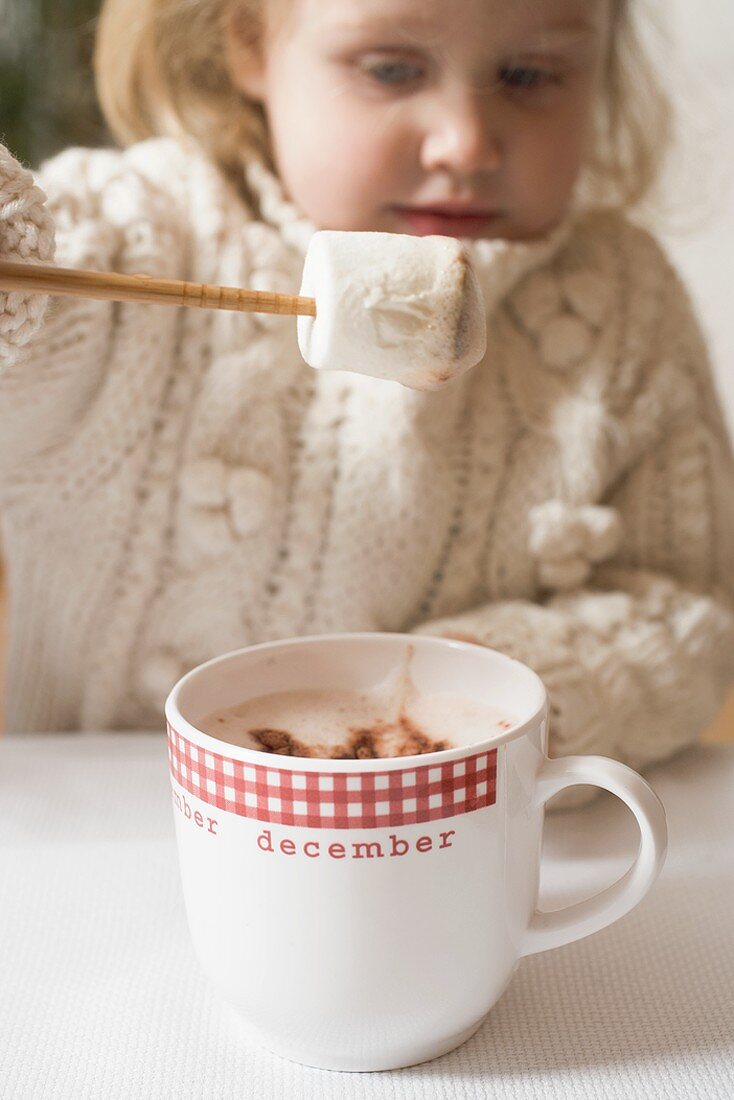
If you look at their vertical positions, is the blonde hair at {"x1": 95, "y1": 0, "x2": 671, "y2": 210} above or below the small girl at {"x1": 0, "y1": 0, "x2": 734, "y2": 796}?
above

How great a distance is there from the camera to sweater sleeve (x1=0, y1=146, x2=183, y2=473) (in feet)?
1.89

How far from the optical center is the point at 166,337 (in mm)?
646

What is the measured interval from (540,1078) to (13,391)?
41 cm

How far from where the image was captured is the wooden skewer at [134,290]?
0.32 meters

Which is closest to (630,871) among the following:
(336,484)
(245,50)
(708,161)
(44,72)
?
(336,484)

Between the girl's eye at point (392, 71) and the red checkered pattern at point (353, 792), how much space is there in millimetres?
428

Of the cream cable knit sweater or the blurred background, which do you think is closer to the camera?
the cream cable knit sweater

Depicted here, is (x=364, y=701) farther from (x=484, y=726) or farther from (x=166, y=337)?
(x=166, y=337)

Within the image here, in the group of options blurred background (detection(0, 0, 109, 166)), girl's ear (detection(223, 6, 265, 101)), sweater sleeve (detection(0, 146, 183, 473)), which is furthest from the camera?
blurred background (detection(0, 0, 109, 166))

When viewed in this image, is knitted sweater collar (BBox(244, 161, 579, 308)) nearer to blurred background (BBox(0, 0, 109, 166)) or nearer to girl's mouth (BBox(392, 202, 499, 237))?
girl's mouth (BBox(392, 202, 499, 237))

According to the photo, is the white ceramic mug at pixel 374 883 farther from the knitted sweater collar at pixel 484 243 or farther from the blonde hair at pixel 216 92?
the blonde hair at pixel 216 92

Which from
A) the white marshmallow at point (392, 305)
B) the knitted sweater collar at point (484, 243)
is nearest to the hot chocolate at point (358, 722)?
the white marshmallow at point (392, 305)

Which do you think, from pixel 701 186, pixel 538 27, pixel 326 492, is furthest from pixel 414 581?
pixel 701 186

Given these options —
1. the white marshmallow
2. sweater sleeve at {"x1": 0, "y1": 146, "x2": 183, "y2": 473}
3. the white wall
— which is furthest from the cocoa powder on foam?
the white wall
